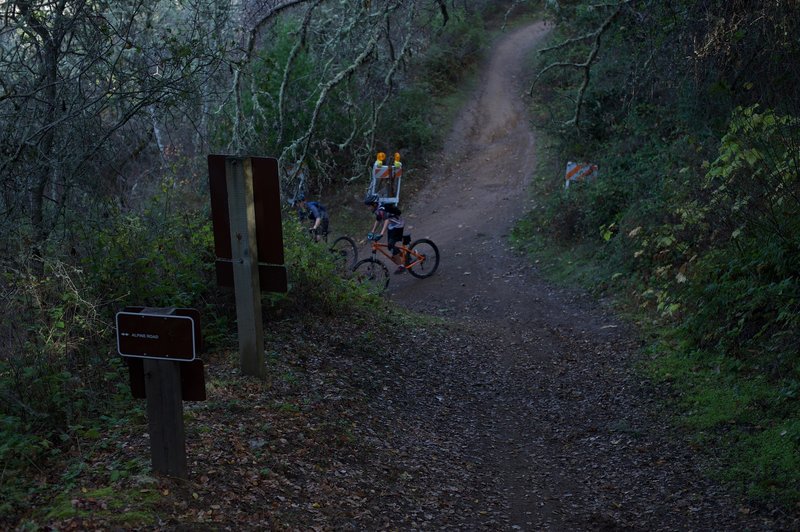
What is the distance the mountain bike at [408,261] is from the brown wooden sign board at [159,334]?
9.98m

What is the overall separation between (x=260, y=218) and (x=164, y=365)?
2.41m

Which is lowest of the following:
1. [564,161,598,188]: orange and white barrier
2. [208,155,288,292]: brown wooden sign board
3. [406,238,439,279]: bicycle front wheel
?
[406,238,439,279]: bicycle front wheel

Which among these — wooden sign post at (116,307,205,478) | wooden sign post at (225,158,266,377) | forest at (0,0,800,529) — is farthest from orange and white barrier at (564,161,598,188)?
wooden sign post at (116,307,205,478)

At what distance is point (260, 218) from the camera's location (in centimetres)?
670

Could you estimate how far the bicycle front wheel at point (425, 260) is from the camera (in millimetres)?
16266

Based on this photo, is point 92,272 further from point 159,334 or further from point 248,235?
point 159,334

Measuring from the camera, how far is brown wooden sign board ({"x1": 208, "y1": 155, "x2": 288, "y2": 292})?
261 inches

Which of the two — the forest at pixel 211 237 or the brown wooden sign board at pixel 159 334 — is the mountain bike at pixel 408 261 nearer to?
the forest at pixel 211 237

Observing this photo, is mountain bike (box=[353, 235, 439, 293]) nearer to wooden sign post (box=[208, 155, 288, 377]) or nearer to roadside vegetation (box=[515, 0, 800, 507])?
roadside vegetation (box=[515, 0, 800, 507])

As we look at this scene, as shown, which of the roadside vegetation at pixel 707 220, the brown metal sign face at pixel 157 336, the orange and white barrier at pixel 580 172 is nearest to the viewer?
the brown metal sign face at pixel 157 336

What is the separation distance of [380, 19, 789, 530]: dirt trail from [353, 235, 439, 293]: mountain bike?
28 centimetres

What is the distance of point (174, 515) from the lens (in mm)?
4340

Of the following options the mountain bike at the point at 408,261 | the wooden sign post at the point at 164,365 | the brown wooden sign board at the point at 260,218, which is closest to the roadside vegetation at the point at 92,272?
the wooden sign post at the point at 164,365

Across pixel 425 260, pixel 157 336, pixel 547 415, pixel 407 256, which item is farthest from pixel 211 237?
pixel 425 260
